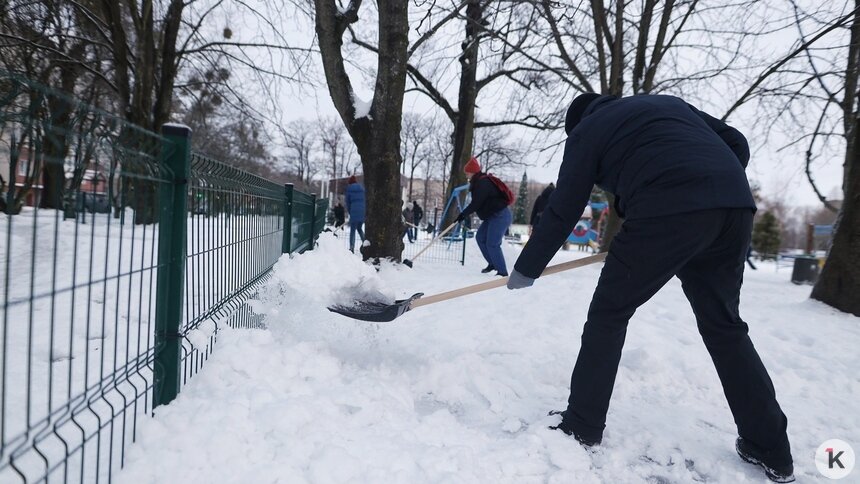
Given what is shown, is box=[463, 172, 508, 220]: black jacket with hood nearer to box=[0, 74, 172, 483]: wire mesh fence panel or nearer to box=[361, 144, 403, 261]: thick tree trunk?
box=[361, 144, 403, 261]: thick tree trunk

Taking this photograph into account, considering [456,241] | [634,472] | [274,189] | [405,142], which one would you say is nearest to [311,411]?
[634,472]

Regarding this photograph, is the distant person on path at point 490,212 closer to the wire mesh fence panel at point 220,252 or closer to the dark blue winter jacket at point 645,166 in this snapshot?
the wire mesh fence panel at point 220,252

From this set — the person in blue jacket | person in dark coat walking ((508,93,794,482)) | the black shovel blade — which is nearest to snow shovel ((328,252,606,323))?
the black shovel blade

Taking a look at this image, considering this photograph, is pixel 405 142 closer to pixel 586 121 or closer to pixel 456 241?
pixel 456 241

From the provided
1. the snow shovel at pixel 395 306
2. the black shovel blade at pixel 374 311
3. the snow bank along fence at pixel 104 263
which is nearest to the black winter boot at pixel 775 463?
the snow shovel at pixel 395 306

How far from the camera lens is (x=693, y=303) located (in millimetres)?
2115

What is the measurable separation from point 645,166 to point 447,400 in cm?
150

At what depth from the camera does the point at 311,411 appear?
2104 mm

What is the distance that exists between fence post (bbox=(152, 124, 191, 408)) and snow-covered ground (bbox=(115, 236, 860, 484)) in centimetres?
13

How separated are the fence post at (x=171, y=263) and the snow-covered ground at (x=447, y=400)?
0.13 metres

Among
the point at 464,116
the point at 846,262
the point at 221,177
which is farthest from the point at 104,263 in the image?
the point at 464,116

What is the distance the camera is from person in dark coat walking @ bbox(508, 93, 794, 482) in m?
1.87

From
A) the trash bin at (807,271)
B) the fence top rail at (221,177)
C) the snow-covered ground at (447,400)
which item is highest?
the fence top rail at (221,177)

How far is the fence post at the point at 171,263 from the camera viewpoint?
1.98m
